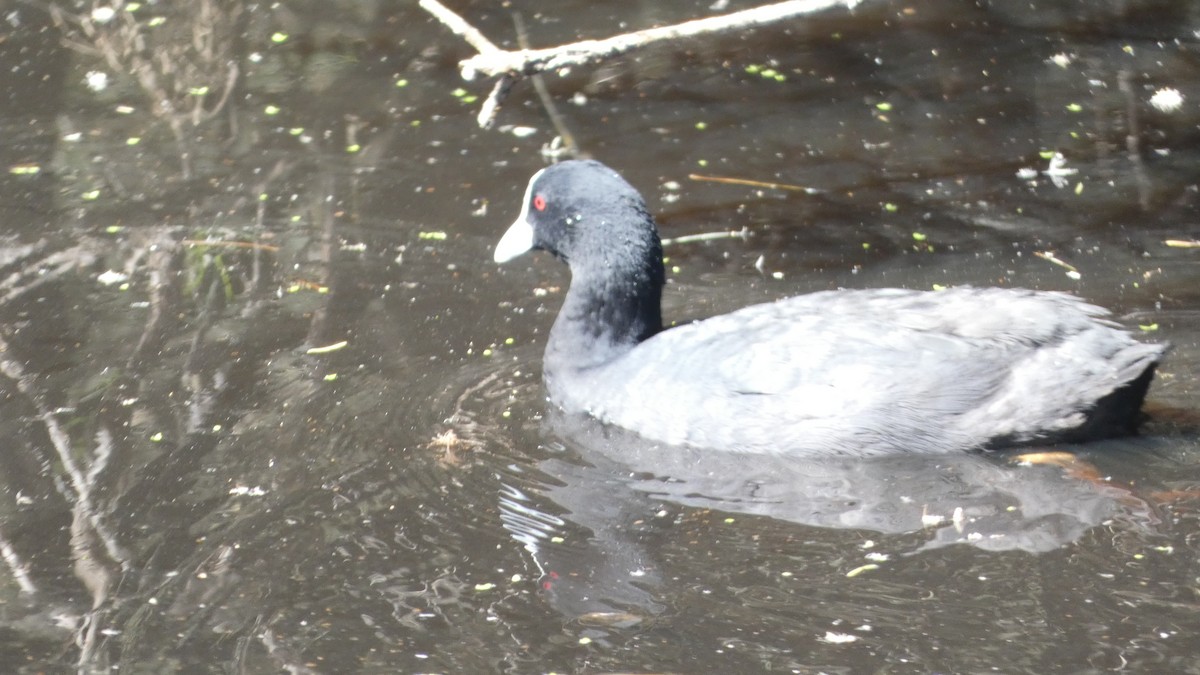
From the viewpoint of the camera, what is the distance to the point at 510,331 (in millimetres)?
6082

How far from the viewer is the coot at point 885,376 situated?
4.78 metres

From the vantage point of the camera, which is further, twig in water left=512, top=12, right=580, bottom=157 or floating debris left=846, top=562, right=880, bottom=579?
twig in water left=512, top=12, right=580, bottom=157

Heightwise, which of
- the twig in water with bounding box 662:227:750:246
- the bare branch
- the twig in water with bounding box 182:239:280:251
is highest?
the bare branch

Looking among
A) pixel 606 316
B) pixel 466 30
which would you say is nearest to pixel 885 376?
pixel 606 316

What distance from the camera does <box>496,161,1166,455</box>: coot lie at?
4781 mm

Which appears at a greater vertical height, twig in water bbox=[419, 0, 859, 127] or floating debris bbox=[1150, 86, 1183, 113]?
twig in water bbox=[419, 0, 859, 127]

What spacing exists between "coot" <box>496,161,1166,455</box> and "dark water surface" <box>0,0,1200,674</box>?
11cm

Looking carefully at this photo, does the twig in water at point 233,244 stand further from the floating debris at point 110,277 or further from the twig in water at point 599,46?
the twig in water at point 599,46

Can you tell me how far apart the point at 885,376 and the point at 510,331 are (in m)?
1.82

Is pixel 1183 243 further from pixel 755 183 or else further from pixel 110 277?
pixel 110 277

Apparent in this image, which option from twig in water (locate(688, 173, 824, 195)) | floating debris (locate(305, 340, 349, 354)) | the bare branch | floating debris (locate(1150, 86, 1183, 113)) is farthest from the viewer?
floating debris (locate(1150, 86, 1183, 113))

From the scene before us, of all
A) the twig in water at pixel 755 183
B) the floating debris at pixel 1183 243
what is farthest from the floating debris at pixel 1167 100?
the twig in water at pixel 755 183

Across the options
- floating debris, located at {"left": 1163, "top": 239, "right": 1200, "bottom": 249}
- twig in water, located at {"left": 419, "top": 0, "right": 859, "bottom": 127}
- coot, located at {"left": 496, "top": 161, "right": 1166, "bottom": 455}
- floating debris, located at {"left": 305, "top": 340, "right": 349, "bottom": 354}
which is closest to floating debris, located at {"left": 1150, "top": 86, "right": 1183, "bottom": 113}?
floating debris, located at {"left": 1163, "top": 239, "right": 1200, "bottom": 249}

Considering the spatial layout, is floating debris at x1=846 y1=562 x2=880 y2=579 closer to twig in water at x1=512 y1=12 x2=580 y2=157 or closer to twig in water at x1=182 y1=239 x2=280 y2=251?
twig in water at x1=182 y1=239 x2=280 y2=251
